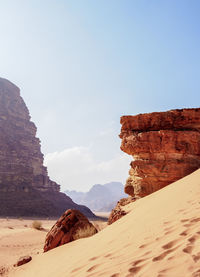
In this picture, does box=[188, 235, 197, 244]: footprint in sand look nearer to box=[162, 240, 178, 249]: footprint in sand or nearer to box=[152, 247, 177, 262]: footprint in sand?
box=[162, 240, 178, 249]: footprint in sand

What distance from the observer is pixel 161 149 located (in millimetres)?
10547

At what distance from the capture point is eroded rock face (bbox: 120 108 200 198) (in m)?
10.1

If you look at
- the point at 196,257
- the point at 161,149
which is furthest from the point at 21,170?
the point at 196,257

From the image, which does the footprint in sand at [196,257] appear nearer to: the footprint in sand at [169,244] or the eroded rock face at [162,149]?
the footprint in sand at [169,244]

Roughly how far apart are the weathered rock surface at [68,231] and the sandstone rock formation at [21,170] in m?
39.1

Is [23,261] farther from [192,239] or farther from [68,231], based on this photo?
[192,239]

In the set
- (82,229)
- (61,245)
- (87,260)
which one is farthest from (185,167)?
(87,260)

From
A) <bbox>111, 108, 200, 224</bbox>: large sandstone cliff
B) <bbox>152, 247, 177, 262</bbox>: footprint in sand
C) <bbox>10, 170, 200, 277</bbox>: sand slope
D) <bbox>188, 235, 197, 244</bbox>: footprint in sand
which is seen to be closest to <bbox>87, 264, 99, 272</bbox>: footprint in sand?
<bbox>10, 170, 200, 277</bbox>: sand slope

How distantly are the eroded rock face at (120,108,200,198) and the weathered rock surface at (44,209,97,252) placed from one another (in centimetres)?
418

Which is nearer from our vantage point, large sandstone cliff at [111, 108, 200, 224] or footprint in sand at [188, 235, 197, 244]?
footprint in sand at [188, 235, 197, 244]

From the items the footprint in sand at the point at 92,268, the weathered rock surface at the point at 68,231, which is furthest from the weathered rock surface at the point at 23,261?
the footprint in sand at the point at 92,268

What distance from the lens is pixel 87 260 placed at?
352 centimetres

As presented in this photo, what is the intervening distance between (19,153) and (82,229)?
5490 centimetres

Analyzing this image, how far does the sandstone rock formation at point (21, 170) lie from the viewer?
45.5m
